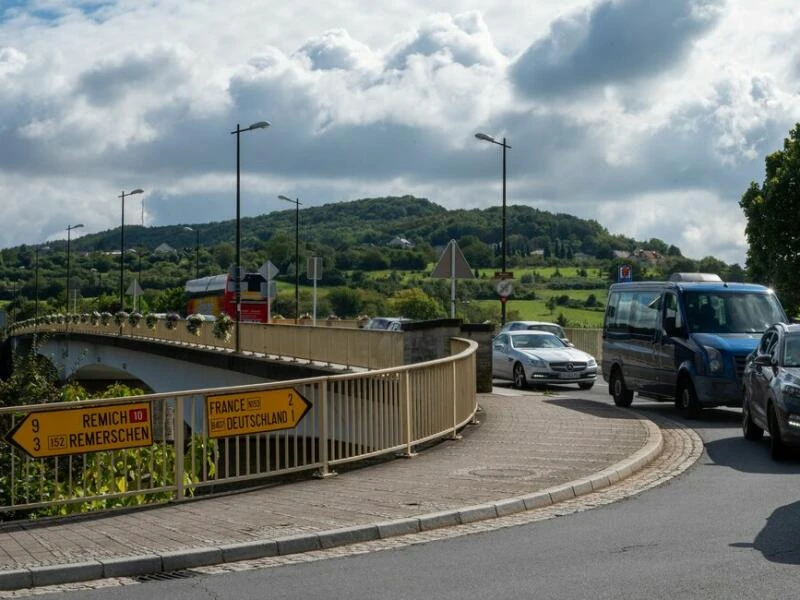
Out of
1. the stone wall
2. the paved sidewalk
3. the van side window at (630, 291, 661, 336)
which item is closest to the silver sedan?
the stone wall

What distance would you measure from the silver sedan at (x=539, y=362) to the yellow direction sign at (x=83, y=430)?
17.8m

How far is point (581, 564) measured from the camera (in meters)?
7.95

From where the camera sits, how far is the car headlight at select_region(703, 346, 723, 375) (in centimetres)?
1875

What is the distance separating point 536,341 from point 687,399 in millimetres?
10374

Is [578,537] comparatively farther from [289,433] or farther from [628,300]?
[628,300]

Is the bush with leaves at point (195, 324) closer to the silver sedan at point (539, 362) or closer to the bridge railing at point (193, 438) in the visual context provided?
the silver sedan at point (539, 362)

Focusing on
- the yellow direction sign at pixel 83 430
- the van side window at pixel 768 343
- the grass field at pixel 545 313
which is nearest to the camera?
the yellow direction sign at pixel 83 430

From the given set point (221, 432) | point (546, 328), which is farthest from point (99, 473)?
point (546, 328)

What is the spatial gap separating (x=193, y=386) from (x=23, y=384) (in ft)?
61.5

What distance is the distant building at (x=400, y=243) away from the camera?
5315 inches

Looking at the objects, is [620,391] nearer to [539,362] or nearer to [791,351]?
[539,362]

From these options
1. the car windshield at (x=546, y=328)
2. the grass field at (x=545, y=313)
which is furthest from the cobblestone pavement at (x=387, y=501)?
the grass field at (x=545, y=313)

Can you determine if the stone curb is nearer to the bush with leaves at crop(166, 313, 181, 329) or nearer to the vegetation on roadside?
the vegetation on roadside

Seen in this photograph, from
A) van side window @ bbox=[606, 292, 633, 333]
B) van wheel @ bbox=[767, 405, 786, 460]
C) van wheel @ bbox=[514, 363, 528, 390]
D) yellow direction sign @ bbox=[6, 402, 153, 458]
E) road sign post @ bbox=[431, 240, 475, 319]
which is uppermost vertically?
road sign post @ bbox=[431, 240, 475, 319]
